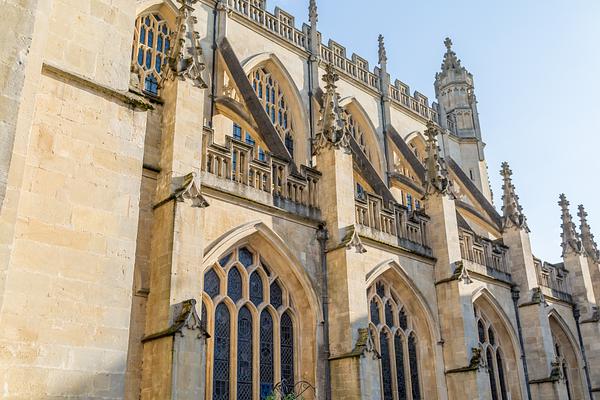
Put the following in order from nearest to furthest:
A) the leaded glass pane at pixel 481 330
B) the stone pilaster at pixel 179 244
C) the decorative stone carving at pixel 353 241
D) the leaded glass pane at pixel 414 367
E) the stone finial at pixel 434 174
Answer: the stone pilaster at pixel 179 244, the decorative stone carving at pixel 353 241, the leaded glass pane at pixel 414 367, the stone finial at pixel 434 174, the leaded glass pane at pixel 481 330

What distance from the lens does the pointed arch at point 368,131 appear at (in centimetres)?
2189

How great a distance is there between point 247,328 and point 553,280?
1248 centimetres

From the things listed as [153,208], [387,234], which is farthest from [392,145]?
[153,208]

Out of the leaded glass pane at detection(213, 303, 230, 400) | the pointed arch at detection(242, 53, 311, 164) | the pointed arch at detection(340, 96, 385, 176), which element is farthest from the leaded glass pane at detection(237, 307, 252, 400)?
the pointed arch at detection(340, 96, 385, 176)

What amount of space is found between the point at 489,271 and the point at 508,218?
2.54 m

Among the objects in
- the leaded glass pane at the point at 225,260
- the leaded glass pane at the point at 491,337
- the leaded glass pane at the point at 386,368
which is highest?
the leaded glass pane at the point at 225,260

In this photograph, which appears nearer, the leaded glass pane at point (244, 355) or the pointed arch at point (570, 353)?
the leaded glass pane at point (244, 355)

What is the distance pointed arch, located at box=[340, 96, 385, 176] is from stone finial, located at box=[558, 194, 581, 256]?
6.40m

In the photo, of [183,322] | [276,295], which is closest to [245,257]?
[276,295]

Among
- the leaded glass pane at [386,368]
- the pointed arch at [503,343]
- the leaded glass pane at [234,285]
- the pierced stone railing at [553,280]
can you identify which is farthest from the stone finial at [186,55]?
the pierced stone railing at [553,280]

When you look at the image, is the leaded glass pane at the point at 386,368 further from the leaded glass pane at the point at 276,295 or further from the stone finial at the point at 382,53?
the stone finial at the point at 382,53

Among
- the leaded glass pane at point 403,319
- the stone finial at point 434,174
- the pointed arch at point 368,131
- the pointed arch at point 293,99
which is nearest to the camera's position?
the leaded glass pane at point 403,319

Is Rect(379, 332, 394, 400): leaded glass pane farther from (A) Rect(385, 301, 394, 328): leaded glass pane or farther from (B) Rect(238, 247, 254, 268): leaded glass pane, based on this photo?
(B) Rect(238, 247, 254, 268): leaded glass pane

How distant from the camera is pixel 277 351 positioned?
11734 millimetres
